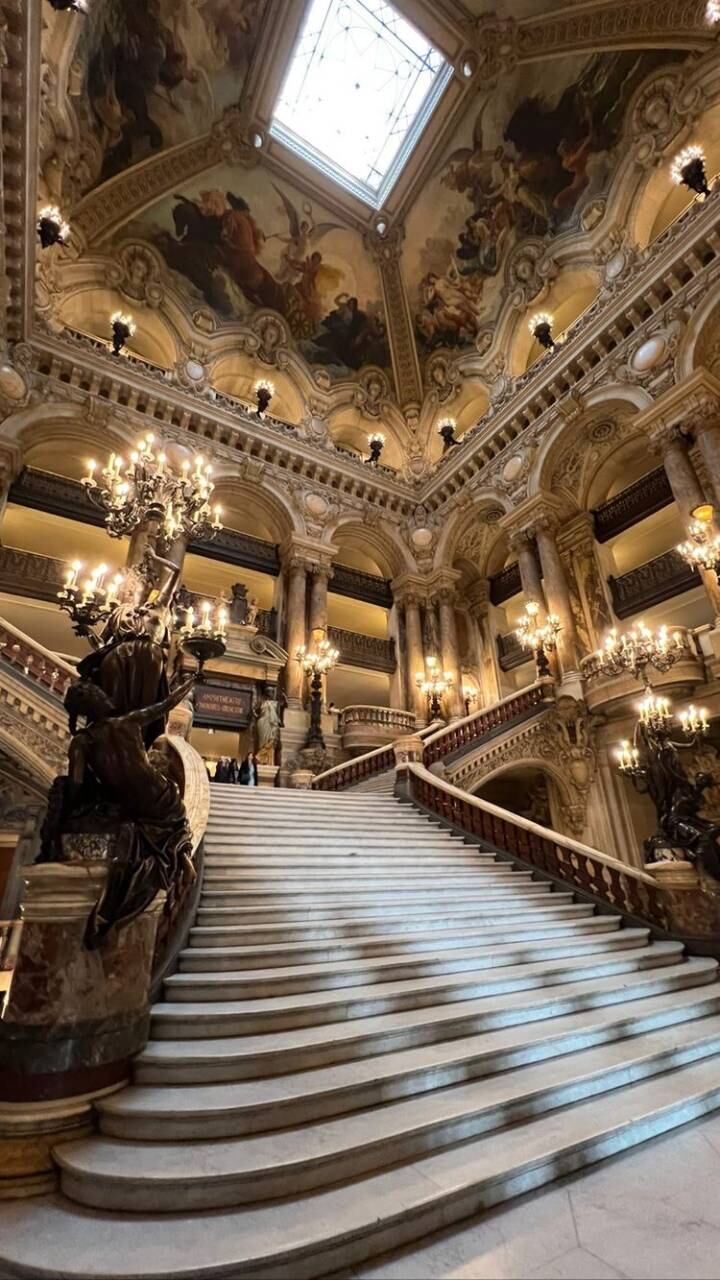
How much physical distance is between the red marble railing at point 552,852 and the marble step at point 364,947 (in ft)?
2.99

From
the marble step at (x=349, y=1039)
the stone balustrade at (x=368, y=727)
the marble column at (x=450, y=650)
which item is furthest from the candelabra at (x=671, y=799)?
the marble column at (x=450, y=650)

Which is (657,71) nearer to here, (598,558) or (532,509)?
(532,509)

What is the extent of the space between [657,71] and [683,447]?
384 inches

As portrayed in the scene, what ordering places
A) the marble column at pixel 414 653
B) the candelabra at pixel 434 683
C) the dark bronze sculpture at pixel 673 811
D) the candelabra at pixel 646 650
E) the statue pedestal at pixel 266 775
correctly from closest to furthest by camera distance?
1. the dark bronze sculpture at pixel 673 811
2. the candelabra at pixel 646 650
3. the statue pedestal at pixel 266 775
4. the candelabra at pixel 434 683
5. the marble column at pixel 414 653

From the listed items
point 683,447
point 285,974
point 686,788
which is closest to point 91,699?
point 285,974

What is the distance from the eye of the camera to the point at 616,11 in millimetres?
12359

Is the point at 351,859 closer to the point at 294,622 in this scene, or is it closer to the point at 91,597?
the point at 91,597

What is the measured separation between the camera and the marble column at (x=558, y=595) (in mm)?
12164

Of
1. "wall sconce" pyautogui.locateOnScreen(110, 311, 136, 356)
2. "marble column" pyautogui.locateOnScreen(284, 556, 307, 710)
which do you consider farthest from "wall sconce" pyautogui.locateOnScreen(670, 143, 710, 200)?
"wall sconce" pyautogui.locateOnScreen(110, 311, 136, 356)

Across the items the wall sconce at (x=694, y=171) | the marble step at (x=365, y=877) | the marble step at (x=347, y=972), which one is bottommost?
the marble step at (x=347, y=972)

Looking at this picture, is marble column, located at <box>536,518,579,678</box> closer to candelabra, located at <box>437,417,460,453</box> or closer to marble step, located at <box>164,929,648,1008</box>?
candelabra, located at <box>437,417,460,453</box>

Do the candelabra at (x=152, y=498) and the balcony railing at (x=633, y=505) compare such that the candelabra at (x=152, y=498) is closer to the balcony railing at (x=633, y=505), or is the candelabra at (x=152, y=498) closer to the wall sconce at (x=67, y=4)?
the wall sconce at (x=67, y=4)

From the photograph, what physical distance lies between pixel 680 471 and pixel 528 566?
13.9 feet

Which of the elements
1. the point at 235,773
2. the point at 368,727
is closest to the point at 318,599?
the point at 368,727
